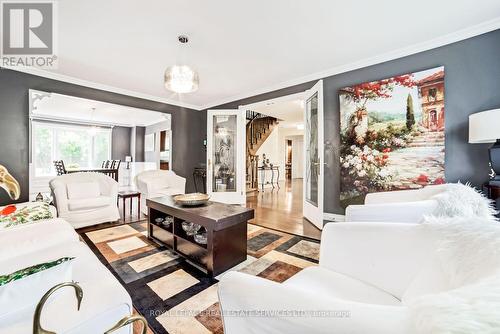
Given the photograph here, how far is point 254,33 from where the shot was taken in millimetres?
2521

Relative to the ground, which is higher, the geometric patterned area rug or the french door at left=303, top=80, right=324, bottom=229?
the french door at left=303, top=80, right=324, bottom=229

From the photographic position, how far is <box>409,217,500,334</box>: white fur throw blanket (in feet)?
1.23

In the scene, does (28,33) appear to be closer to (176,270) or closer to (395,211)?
(176,270)

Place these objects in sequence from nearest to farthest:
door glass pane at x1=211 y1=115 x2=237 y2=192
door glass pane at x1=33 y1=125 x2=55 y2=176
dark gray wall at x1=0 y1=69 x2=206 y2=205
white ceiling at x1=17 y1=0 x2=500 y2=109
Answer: white ceiling at x1=17 y1=0 x2=500 y2=109 → dark gray wall at x1=0 y1=69 x2=206 y2=205 → door glass pane at x1=211 y1=115 x2=237 y2=192 → door glass pane at x1=33 y1=125 x2=55 y2=176

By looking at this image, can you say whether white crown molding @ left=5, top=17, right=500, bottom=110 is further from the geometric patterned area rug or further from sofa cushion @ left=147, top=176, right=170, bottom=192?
the geometric patterned area rug

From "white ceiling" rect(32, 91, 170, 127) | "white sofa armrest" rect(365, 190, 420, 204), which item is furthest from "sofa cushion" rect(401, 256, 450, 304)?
"white ceiling" rect(32, 91, 170, 127)

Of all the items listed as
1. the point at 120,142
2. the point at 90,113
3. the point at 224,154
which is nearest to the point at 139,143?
the point at 120,142

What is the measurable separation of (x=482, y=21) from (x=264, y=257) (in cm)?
354

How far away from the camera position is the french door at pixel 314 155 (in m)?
3.30

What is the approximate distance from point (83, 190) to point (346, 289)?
13.4 feet

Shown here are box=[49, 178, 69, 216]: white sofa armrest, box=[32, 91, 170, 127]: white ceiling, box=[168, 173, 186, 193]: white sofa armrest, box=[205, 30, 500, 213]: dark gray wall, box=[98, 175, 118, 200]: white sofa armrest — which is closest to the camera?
box=[205, 30, 500, 213]: dark gray wall

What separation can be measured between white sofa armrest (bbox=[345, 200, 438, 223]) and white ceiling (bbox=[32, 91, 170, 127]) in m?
5.10

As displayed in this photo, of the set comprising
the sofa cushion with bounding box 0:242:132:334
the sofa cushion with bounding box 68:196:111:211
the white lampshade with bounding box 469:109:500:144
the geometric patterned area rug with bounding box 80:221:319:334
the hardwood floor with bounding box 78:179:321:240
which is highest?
the white lampshade with bounding box 469:109:500:144

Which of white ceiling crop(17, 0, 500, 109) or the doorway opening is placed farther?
the doorway opening
